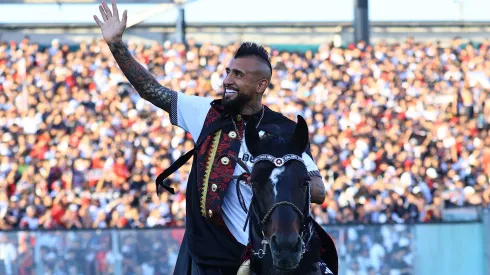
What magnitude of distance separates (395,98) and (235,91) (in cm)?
1254

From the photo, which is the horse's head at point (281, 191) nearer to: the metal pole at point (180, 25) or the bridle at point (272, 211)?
the bridle at point (272, 211)

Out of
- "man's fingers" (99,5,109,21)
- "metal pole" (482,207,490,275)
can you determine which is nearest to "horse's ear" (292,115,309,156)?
"man's fingers" (99,5,109,21)

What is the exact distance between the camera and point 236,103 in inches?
210

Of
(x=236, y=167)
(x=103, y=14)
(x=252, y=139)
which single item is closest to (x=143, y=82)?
(x=103, y=14)

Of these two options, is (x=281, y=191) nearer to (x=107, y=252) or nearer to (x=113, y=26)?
(x=113, y=26)

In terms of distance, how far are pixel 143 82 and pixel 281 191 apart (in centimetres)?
154

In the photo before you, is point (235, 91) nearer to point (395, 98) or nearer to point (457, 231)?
point (457, 231)

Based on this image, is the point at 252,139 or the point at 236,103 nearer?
the point at 252,139

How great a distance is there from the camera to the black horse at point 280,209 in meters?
4.24

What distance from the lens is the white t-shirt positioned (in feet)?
16.7

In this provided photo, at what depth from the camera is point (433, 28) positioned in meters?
25.4

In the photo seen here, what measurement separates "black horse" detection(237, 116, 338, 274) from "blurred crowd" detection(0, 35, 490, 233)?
9.52 m

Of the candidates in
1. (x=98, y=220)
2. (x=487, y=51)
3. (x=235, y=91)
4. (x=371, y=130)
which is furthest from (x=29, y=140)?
(x=235, y=91)

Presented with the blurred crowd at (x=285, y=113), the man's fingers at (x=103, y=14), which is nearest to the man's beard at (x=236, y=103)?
the man's fingers at (x=103, y=14)
